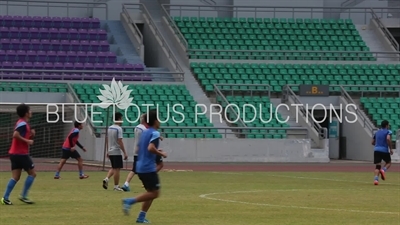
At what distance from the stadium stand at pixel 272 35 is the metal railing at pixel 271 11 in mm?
593

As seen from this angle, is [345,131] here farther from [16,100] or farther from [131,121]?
[16,100]

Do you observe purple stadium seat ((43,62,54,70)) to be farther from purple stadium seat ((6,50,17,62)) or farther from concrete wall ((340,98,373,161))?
concrete wall ((340,98,373,161))

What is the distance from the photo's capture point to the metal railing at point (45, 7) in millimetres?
54500

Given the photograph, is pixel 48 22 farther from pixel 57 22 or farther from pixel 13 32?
pixel 13 32

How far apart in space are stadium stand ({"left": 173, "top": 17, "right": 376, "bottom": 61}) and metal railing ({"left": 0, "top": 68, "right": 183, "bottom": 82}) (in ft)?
13.7

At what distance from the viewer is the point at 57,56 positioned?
51469 millimetres

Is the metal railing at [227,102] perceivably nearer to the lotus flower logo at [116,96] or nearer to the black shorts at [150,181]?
the lotus flower logo at [116,96]

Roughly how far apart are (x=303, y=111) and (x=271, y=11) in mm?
10552

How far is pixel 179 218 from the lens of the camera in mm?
17328

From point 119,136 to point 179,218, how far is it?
8511mm

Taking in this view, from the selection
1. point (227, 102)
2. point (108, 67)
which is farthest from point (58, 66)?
point (227, 102)

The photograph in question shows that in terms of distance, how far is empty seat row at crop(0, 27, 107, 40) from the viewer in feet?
171

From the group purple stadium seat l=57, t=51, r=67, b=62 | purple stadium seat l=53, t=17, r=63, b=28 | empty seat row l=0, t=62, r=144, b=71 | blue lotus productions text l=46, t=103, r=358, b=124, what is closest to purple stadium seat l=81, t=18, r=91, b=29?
purple stadium seat l=53, t=17, r=63, b=28

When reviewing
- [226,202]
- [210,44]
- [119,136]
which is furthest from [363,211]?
[210,44]
